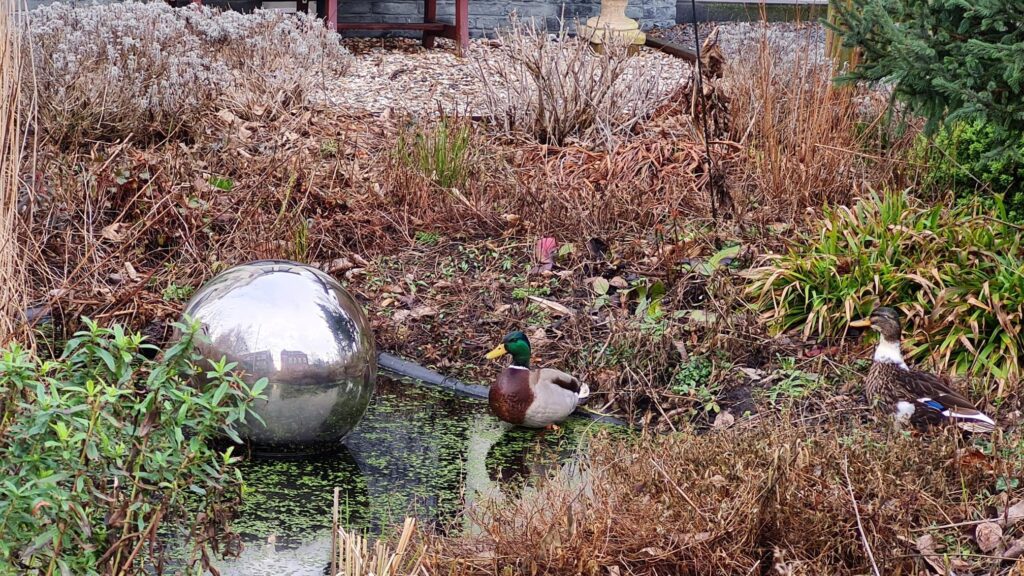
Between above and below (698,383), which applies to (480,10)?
above

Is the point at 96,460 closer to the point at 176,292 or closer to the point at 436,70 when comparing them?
the point at 176,292

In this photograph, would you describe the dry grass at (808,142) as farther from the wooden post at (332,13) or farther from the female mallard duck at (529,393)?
the wooden post at (332,13)

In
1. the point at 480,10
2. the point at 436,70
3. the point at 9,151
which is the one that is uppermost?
the point at 480,10

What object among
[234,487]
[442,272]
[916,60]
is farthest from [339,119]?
[234,487]

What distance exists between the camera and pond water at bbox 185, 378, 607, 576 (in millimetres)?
4113

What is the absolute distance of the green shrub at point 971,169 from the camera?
6332mm

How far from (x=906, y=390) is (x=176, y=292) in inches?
158

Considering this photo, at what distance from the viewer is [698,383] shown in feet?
18.6

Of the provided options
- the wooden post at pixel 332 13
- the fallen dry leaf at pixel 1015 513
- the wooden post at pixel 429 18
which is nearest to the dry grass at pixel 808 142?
the fallen dry leaf at pixel 1015 513

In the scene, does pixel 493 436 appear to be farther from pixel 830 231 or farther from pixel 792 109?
pixel 792 109

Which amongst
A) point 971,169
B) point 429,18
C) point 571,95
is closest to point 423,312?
point 571,95

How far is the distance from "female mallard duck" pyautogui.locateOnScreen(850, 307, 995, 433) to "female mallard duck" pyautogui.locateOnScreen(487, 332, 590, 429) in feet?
4.56

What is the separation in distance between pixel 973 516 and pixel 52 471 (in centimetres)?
292

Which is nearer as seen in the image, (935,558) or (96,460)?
(96,460)
